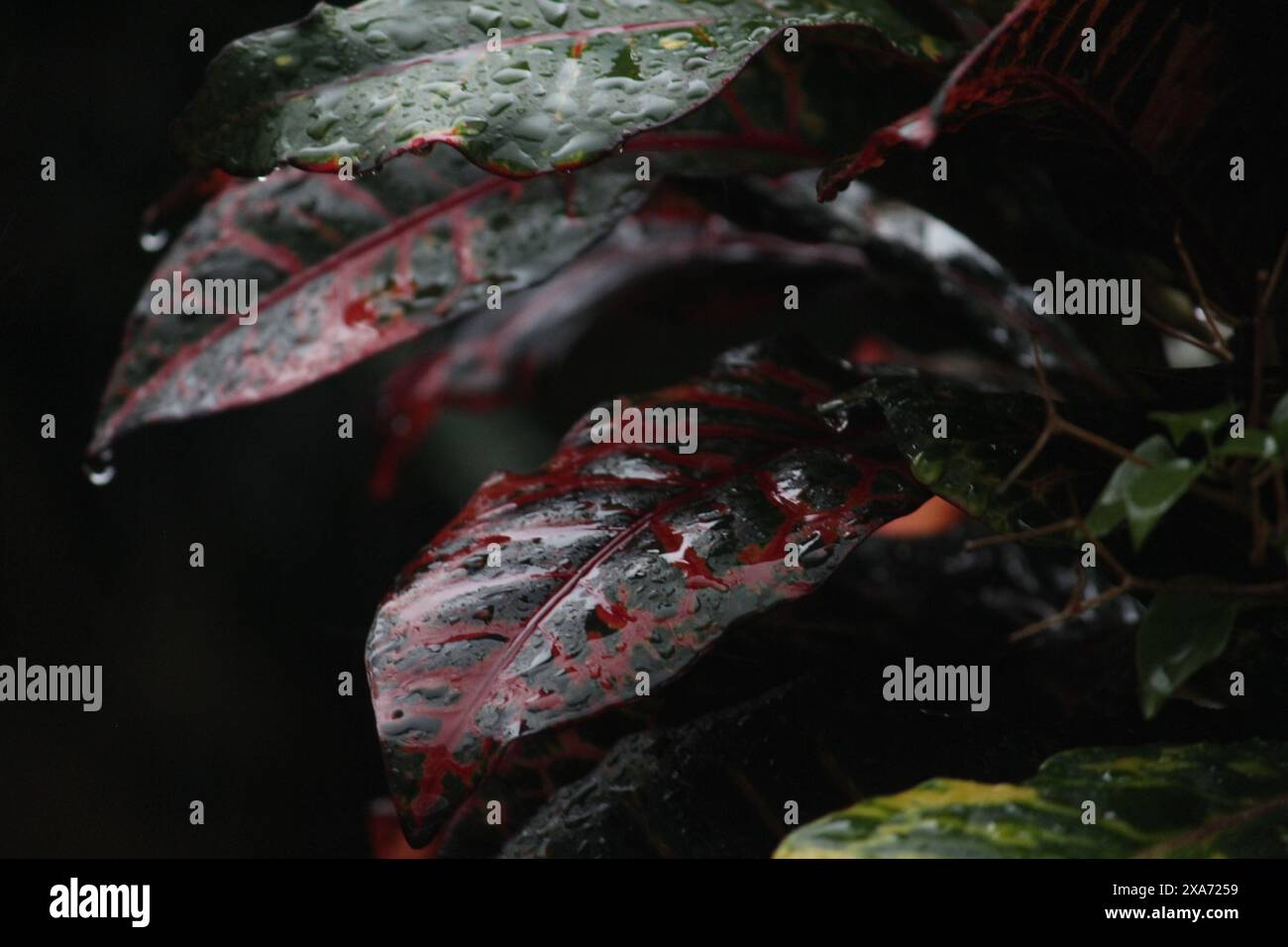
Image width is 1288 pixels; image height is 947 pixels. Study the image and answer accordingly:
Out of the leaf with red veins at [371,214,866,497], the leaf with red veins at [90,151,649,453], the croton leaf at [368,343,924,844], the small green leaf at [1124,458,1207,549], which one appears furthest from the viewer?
the leaf with red veins at [371,214,866,497]

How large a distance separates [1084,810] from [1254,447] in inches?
6.4

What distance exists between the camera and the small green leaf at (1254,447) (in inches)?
15.6

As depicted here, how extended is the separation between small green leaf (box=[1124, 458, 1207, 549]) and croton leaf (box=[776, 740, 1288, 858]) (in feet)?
0.40

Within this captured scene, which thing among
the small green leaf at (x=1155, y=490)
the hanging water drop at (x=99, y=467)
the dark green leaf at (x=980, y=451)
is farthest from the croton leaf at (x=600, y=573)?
the hanging water drop at (x=99, y=467)

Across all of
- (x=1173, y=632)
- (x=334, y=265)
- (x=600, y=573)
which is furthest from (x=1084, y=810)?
(x=334, y=265)

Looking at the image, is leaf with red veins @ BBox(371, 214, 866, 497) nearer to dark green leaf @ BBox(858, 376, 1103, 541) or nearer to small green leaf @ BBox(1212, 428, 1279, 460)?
dark green leaf @ BBox(858, 376, 1103, 541)

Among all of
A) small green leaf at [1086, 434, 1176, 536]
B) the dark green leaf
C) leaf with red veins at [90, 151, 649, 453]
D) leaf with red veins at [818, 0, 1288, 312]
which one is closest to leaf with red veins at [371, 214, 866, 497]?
leaf with red veins at [90, 151, 649, 453]

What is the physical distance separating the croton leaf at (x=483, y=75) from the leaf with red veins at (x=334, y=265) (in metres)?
0.20

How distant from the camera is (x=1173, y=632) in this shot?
439 millimetres

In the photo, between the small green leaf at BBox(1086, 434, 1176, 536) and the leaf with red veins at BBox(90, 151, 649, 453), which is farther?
the leaf with red veins at BBox(90, 151, 649, 453)

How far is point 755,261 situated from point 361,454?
28.8 inches

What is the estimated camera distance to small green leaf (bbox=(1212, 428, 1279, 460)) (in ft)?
1.30

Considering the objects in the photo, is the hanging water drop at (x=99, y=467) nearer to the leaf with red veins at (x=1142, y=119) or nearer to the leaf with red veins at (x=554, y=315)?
the leaf with red veins at (x=554, y=315)
